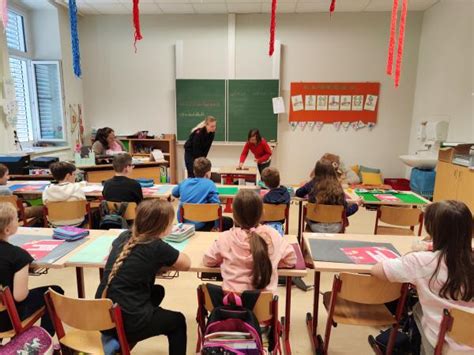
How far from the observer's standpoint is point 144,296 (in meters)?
1.56

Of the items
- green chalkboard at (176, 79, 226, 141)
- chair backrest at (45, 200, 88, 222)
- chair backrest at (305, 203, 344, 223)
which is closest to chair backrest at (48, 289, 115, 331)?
chair backrest at (45, 200, 88, 222)

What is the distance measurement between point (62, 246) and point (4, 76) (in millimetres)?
4185

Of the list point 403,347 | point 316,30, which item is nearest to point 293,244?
point 403,347

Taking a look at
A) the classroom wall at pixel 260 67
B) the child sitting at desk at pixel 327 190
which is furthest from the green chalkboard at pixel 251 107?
the child sitting at desk at pixel 327 190

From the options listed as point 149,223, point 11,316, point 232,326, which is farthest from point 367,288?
point 11,316

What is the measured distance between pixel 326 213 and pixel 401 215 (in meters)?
0.64

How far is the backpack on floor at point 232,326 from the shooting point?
4.62 ft

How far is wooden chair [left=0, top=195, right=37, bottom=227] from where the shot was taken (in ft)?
10.0

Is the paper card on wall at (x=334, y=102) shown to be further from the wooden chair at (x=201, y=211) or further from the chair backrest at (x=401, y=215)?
the wooden chair at (x=201, y=211)

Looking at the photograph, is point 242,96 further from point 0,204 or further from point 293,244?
point 0,204

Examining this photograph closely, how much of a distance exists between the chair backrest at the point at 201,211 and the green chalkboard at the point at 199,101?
154 inches

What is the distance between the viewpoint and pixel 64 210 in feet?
9.68

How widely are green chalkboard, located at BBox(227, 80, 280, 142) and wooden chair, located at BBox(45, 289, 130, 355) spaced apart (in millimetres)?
5358

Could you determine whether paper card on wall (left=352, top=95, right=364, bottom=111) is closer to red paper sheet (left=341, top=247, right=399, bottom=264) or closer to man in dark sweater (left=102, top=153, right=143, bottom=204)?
man in dark sweater (left=102, top=153, right=143, bottom=204)
